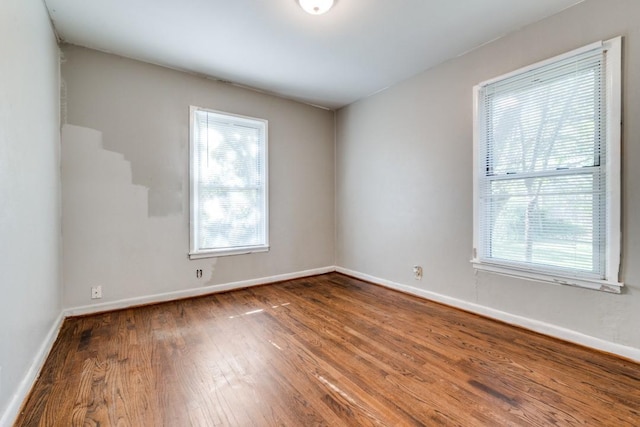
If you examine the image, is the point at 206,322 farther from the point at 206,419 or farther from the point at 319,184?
the point at 319,184

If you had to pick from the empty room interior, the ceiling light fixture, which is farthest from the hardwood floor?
the ceiling light fixture

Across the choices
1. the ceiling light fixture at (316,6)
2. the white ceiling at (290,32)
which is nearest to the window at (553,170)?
the white ceiling at (290,32)

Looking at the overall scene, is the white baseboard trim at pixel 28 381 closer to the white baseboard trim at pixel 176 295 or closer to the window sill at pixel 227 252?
the white baseboard trim at pixel 176 295

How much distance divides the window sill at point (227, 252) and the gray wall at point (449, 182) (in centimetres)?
139

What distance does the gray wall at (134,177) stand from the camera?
2.78 metres

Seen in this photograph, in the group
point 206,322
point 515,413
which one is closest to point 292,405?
point 515,413

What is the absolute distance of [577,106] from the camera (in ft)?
7.31

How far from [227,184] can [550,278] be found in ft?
11.4

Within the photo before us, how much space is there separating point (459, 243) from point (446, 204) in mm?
437

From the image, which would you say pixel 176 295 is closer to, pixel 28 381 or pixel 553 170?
pixel 28 381

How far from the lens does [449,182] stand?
3100 mm

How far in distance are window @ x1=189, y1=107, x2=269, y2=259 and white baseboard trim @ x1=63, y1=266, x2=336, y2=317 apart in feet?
1.37

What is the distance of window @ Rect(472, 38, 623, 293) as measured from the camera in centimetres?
210

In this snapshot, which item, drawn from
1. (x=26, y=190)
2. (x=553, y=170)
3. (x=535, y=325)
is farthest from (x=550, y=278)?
(x=26, y=190)
